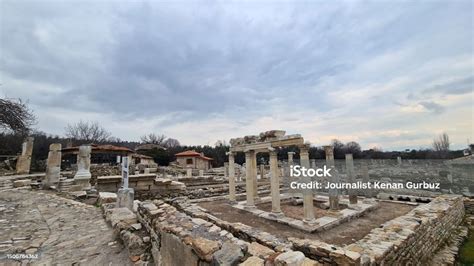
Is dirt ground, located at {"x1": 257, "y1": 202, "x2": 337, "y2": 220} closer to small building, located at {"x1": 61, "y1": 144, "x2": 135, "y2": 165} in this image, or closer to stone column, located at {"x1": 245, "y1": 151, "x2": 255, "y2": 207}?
stone column, located at {"x1": 245, "y1": 151, "x2": 255, "y2": 207}

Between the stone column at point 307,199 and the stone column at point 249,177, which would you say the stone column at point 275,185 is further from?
the stone column at point 249,177

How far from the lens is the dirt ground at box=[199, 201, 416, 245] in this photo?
21.6 feet

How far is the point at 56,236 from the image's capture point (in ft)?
15.0

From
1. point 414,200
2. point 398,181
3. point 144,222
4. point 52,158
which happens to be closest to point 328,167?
point 414,200

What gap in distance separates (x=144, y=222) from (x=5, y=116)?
5.95m

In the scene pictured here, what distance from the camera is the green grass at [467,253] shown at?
20.7 feet

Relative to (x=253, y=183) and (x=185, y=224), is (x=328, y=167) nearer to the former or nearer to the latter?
(x=253, y=183)

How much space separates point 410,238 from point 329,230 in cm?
236

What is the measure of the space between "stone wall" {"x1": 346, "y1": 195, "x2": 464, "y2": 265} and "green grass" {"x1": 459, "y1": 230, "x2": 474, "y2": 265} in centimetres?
51

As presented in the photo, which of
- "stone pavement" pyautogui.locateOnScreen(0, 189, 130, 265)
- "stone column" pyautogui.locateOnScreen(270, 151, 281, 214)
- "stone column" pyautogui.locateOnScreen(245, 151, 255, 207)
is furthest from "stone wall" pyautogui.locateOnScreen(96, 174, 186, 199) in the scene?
"stone column" pyautogui.locateOnScreen(270, 151, 281, 214)

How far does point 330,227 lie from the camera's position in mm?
7461

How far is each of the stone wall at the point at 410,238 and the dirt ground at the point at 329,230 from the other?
0.97 m

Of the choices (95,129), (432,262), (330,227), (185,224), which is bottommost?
(432,262)

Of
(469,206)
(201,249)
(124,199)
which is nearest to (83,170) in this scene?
(124,199)
